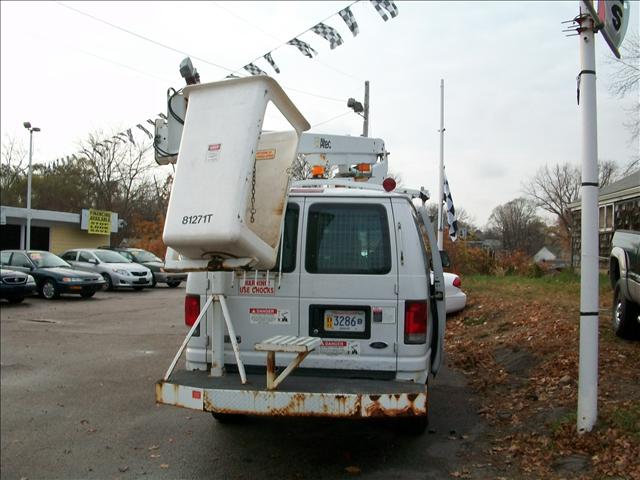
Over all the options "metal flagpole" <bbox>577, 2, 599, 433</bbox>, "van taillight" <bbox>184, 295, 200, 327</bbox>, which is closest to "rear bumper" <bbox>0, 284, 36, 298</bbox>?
"van taillight" <bbox>184, 295, 200, 327</bbox>

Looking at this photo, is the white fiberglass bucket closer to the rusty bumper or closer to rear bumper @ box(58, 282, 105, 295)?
the rusty bumper

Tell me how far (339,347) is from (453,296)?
757 cm

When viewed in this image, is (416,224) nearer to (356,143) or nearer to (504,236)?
(356,143)

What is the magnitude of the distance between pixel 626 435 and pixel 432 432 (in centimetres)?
163

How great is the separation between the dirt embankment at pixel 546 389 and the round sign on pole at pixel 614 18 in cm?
307

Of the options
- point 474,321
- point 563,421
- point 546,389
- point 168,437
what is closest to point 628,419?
point 563,421

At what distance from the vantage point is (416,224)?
16.1 feet

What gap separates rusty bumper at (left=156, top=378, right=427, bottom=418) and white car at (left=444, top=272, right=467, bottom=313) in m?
7.68

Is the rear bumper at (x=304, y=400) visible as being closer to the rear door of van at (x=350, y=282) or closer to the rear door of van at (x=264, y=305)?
the rear door of van at (x=350, y=282)

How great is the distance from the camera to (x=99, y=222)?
3391 centimetres

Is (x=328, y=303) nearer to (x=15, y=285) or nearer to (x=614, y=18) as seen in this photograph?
(x=614, y=18)

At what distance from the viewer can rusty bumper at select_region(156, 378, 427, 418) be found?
402 centimetres

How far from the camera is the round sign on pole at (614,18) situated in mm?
4754

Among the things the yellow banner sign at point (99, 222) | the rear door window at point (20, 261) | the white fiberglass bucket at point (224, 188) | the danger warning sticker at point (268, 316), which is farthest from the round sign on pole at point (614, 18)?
the yellow banner sign at point (99, 222)
